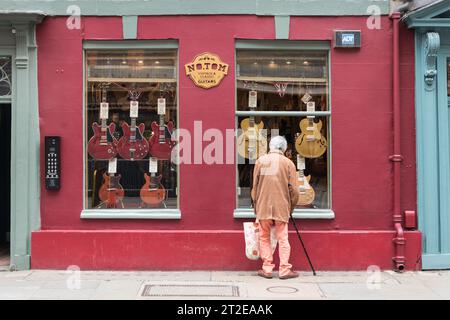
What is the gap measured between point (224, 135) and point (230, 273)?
6.68 feet

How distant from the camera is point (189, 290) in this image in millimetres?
7801

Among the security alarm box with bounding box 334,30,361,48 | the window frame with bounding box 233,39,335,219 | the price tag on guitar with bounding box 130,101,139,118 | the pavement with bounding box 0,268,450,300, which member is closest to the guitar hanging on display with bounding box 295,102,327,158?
the window frame with bounding box 233,39,335,219

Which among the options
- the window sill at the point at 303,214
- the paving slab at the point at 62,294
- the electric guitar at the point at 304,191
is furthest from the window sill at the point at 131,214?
the electric guitar at the point at 304,191

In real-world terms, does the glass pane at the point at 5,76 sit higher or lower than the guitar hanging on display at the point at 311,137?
higher

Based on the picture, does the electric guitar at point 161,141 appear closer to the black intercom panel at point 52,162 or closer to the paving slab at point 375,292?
the black intercom panel at point 52,162

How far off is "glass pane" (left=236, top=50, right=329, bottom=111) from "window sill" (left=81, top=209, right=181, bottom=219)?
190 centimetres

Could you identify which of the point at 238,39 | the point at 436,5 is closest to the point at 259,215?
the point at 238,39

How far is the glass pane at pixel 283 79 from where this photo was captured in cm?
924

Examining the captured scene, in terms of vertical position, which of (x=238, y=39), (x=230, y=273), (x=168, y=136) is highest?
(x=238, y=39)

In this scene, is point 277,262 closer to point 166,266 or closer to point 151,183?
point 166,266

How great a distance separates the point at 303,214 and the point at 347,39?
269 centimetres

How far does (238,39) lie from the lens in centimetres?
910

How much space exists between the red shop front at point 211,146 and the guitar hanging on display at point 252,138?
4.3 inches

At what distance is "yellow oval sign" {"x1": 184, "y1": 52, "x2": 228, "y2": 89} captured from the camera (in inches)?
355
